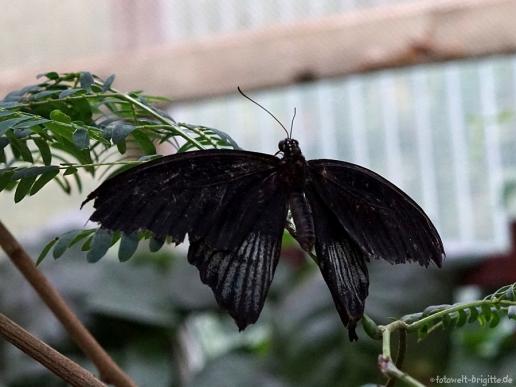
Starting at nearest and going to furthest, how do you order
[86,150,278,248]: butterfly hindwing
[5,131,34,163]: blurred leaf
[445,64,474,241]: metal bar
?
[86,150,278,248]: butterfly hindwing → [5,131,34,163]: blurred leaf → [445,64,474,241]: metal bar

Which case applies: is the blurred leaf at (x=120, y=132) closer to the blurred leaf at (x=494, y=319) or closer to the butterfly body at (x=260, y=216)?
the butterfly body at (x=260, y=216)

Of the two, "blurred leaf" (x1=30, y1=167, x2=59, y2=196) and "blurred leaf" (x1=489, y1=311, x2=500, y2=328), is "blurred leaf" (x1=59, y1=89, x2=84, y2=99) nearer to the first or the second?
"blurred leaf" (x1=30, y1=167, x2=59, y2=196)

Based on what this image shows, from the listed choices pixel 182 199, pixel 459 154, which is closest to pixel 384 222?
pixel 182 199

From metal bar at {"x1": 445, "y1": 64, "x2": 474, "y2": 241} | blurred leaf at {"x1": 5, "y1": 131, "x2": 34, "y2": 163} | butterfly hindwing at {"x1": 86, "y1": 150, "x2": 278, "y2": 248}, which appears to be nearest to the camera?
butterfly hindwing at {"x1": 86, "y1": 150, "x2": 278, "y2": 248}

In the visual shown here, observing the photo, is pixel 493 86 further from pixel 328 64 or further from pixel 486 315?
pixel 486 315

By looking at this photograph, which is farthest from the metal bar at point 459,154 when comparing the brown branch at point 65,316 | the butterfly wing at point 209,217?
the butterfly wing at point 209,217

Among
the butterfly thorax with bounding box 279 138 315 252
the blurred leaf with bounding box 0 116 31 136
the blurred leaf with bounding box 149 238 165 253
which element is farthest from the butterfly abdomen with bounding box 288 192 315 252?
the blurred leaf with bounding box 0 116 31 136
